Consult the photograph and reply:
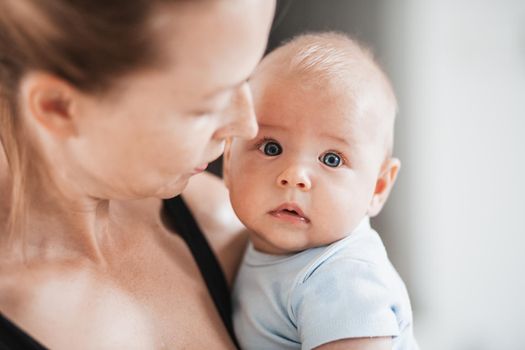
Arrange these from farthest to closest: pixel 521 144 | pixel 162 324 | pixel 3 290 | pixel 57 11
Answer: pixel 521 144 < pixel 162 324 < pixel 3 290 < pixel 57 11

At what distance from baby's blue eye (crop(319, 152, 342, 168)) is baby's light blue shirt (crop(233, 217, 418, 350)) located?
104 millimetres

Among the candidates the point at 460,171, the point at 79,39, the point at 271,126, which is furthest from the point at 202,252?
the point at 460,171

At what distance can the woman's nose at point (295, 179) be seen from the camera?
94cm

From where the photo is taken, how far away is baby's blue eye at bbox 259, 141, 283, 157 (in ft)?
3.23

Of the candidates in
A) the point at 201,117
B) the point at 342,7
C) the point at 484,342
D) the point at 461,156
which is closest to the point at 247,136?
the point at 201,117

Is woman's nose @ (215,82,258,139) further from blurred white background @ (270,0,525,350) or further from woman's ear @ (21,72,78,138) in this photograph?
blurred white background @ (270,0,525,350)

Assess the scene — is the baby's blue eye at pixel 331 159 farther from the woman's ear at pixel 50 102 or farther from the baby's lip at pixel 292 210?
the woman's ear at pixel 50 102

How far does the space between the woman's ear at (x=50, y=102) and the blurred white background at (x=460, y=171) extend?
4.86 ft

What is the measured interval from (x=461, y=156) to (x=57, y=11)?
180 cm

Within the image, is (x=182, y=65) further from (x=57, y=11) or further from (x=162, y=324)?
(x=162, y=324)

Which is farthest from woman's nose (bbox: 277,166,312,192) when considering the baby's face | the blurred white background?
the blurred white background

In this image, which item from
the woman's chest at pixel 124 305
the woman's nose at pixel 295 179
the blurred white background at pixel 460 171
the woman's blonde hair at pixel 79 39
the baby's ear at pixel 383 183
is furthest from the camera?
the blurred white background at pixel 460 171

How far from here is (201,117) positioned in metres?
0.78

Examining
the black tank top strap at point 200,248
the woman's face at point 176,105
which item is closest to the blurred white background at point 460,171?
the black tank top strap at point 200,248
